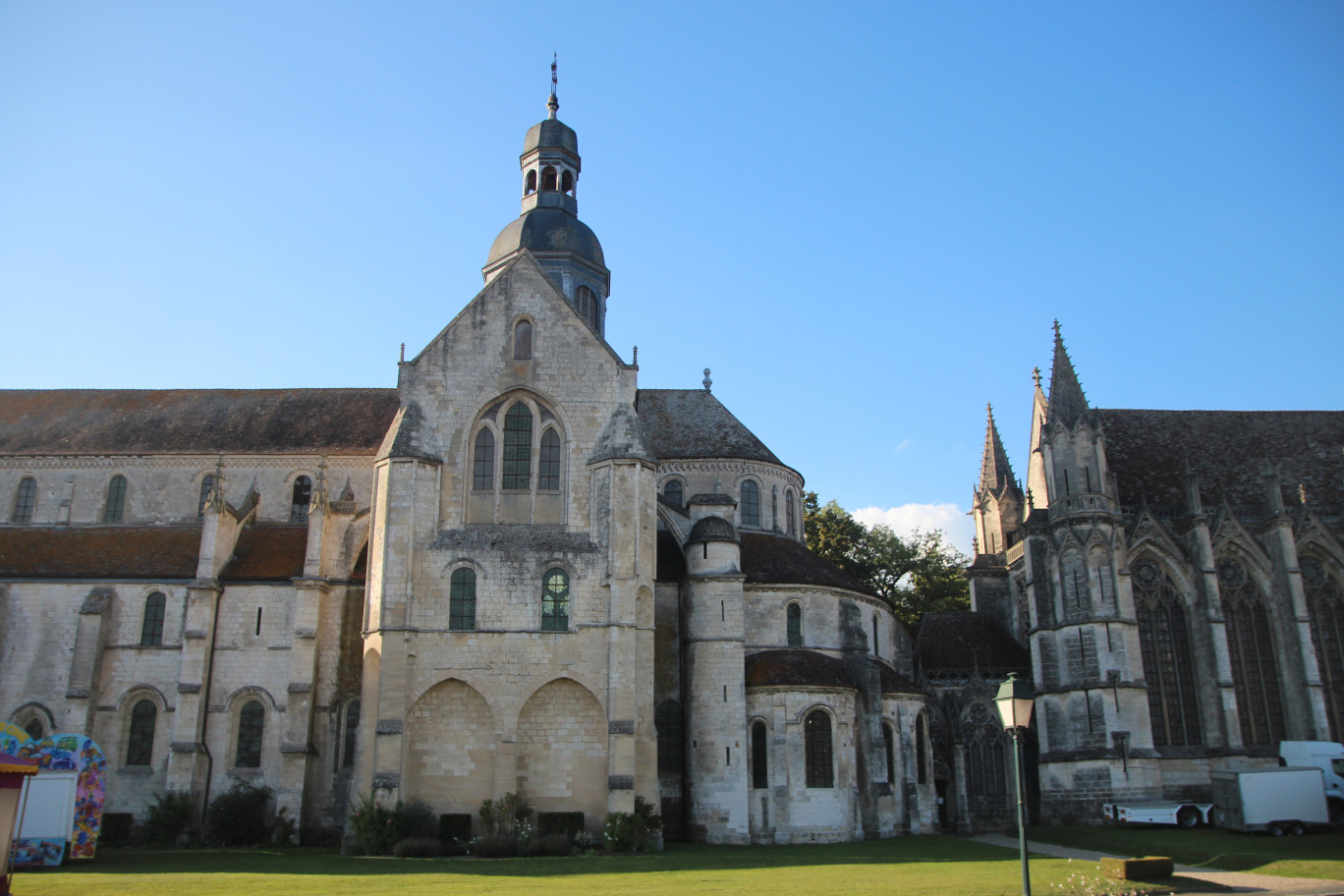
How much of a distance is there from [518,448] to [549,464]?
1.13m

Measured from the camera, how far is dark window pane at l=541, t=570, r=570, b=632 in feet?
104

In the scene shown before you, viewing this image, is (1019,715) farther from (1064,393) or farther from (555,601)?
(1064,393)

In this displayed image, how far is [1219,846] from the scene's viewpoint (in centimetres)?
2945

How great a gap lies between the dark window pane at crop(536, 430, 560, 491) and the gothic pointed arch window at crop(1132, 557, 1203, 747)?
74.9 feet

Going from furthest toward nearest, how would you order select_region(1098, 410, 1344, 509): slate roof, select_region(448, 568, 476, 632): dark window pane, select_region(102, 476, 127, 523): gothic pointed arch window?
1. select_region(1098, 410, 1344, 509): slate roof
2. select_region(102, 476, 127, 523): gothic pointed arch window
3. select_region(448, 568, 476, 632): dark window pane

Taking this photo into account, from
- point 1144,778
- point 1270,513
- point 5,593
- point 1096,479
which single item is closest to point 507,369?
point 5,593

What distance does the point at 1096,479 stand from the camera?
40.2m

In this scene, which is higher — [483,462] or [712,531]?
[483,462]

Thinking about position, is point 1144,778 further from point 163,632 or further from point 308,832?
point 163,632

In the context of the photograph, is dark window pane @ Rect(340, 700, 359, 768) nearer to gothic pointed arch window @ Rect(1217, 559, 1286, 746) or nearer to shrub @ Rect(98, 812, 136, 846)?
shrub @ Rect(98, 812, 136, 846)

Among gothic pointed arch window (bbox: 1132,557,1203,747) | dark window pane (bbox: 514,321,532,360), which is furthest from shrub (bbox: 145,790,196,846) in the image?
gothic pointed arch window (bbox: 1132,557,1203,747)

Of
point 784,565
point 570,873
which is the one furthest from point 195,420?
point 570,873

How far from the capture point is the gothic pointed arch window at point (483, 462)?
33.2m

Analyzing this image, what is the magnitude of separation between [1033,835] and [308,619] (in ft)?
83.4
